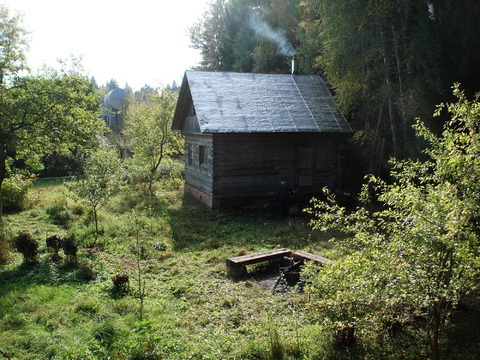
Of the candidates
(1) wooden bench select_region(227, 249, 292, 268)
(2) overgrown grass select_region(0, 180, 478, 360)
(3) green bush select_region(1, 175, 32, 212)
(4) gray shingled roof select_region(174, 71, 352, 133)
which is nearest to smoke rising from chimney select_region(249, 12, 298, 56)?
(4) gray shingled roof select_region(174, 71, 352, 133)

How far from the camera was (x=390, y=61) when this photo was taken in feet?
48.5

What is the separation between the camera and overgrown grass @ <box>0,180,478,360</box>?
5348mm

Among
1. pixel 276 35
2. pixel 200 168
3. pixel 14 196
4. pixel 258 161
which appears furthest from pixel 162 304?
pixel 276 35

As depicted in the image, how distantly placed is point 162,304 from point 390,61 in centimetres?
1310

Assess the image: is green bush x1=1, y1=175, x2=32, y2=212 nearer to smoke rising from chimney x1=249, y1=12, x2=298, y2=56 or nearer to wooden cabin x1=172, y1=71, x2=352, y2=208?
wooden cabin x1=172, y1=71, x2=352, y2=208

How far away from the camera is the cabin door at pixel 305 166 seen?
16031 millimetres

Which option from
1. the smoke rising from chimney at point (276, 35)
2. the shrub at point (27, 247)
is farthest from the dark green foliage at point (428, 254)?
the smoke rising from chimney at point (276, 35)

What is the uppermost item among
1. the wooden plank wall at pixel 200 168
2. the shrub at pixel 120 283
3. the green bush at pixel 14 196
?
the wooden plank wall at pixel 200 168

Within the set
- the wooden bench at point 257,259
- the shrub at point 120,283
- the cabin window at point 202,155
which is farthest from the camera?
the cabin window at point 202,155

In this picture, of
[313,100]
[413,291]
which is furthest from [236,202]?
[413,291]

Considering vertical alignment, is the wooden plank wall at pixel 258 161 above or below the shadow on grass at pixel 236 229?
above

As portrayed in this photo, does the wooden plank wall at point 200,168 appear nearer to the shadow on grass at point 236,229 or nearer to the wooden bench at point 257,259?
the shadow on grass at point 236,229

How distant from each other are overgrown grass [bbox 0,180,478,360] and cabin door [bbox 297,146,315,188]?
406cm

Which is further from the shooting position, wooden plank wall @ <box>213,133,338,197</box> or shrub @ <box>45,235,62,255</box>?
wooden plank wall @ <box>213,133,338,197</box>
